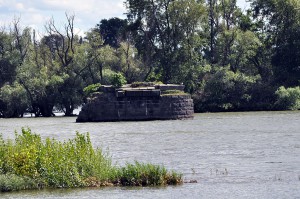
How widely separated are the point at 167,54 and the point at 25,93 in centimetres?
1687

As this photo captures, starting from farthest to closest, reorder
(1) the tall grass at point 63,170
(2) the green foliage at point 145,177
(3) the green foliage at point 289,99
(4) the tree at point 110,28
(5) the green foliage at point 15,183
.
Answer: (4) the tree at point 110,28, (3) the green foliage at point 289,99, (2) the green foliage at point 145,177, (1) the tall grass at point 63,170, (5) the green foliage at point 15,183

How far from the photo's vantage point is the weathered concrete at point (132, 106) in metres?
70.0

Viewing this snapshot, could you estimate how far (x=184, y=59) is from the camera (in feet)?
314

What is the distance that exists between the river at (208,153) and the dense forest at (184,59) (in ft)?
80.0

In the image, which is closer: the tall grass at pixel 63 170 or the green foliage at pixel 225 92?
the tall grass at pixel 63 170

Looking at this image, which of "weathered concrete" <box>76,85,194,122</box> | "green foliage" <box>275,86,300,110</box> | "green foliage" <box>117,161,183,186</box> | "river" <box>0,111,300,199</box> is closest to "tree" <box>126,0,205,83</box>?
"green foliage" <box>275,86,300,110</box>

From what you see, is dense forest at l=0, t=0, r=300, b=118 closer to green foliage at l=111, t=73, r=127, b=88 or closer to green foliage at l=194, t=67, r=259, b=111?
green foliage at l=194, t=67, r=259, b=111

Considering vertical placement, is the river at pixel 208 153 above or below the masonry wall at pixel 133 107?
below

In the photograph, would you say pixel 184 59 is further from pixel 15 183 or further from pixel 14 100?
pixel 15 183

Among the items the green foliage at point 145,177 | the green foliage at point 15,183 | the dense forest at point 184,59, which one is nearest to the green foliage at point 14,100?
the dense forest at point 184,59

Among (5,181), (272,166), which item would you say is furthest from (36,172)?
(272,166)

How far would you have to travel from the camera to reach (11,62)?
96.9 meters

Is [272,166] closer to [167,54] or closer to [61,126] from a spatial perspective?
[61,126]

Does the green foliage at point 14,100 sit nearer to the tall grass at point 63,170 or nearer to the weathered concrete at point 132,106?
the weathered concrete at point 132,106
